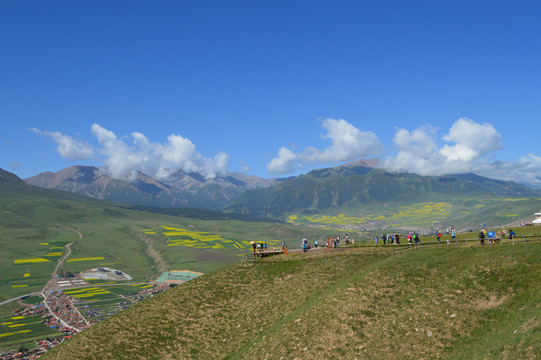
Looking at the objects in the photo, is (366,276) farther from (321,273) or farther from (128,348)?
(128,348)

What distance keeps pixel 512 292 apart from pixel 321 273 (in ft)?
81.7

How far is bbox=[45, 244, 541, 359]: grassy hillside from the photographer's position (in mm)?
32594

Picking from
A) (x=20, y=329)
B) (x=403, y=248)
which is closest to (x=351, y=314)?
(x=403, y=248)

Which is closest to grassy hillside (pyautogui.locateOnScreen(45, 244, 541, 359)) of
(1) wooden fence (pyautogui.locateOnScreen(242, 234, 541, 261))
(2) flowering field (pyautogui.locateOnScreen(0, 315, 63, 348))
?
(1) wooden fence (pyautogui.locateOnScreen(242, 234, 541, 261))

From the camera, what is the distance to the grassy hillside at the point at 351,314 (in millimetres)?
32594

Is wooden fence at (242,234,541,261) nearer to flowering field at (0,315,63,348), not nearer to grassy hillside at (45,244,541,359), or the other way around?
grassy hillside at (45,244,541,359)

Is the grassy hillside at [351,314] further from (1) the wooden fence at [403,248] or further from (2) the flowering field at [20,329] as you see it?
(2) the flowering field at [20,329]

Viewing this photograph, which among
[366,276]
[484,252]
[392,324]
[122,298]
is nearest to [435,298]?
[392,324]

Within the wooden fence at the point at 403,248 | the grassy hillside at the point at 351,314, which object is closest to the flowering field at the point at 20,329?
the grassy hillside at the point at 351,314

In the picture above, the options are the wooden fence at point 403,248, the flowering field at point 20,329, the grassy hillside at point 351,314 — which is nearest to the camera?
the grassy hillside at point 351,314

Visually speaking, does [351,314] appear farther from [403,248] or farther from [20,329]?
[20,329]

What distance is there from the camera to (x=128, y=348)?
44719 mm

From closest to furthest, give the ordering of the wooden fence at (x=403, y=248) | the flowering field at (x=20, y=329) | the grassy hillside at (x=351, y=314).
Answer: the grassy hillside at (x=351, y=314), the wooden fence at (x=403, y=248), the flowering field at (x=20, y=329)

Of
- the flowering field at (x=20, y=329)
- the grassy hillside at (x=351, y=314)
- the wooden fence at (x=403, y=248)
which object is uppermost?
the wooden fence at (x=403, y=248)
